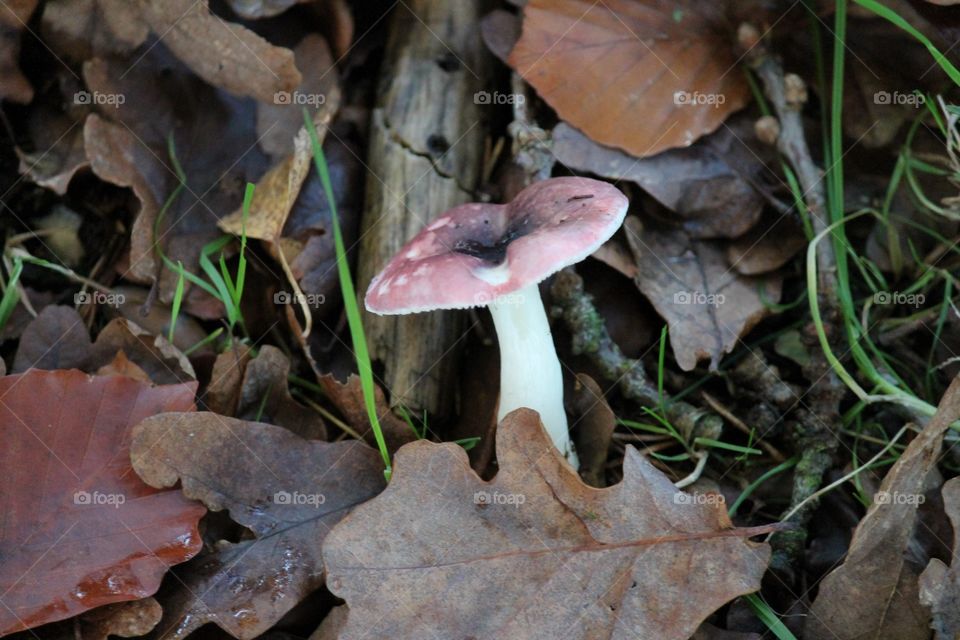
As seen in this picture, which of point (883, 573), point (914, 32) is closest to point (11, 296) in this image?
point (883, 573)

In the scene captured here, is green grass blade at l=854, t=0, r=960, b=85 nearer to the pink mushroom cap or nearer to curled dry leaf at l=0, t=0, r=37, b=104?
the pink mushroom cap

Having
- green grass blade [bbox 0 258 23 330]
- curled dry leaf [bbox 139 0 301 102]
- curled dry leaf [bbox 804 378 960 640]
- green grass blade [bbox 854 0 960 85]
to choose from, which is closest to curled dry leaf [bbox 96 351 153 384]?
green grass blade [bbox 0 258 23 330]

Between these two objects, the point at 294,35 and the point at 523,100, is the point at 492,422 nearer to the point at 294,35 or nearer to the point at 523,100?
the point at 523,100

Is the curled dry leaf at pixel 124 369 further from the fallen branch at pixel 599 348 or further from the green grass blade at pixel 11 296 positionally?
the fallen branch at pixel 599 348

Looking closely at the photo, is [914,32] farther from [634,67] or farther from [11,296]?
[11,296]

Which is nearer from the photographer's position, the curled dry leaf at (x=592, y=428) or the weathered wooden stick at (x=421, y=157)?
the curled dry leaf at (x=592, y=428)

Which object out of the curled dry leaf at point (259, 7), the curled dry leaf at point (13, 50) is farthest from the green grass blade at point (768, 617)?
the curled dry leaf at point (13, 50)
